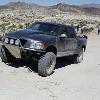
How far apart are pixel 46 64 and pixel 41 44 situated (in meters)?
0.69

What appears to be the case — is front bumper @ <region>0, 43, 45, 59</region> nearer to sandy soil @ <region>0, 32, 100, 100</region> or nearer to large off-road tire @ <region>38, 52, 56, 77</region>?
large off-road tire @ <region>38, 52, 56, 77</region>

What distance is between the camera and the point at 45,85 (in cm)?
1072

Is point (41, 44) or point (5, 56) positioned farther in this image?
point (5, 56)

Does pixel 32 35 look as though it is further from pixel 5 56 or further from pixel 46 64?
pixel 5 56

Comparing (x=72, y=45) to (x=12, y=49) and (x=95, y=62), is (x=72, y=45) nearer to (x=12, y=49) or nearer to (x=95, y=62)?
(x=95, y=62)

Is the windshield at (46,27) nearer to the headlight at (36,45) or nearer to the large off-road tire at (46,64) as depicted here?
the large off-road tire at (46,64)

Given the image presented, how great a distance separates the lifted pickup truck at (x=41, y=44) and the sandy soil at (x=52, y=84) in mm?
422

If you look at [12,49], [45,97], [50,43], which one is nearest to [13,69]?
[12,49]

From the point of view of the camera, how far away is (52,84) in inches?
430

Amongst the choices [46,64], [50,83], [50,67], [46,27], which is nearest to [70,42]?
[46,27]

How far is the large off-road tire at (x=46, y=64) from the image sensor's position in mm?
11984

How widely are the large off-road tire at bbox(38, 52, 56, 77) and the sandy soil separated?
176 millimetres

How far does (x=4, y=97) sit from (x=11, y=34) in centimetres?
424

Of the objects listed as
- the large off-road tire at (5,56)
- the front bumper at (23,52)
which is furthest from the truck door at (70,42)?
the large off-road tire at (5,56)
